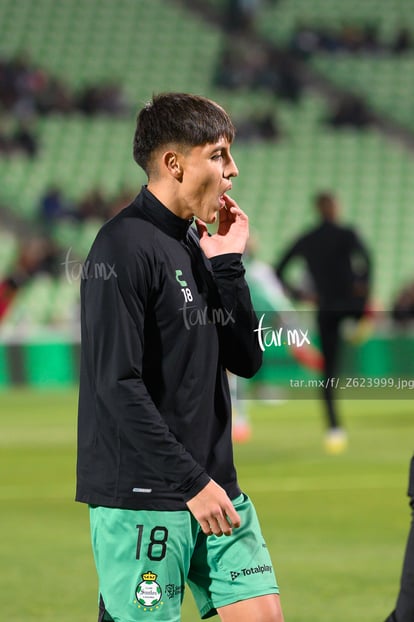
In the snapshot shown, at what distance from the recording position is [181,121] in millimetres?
3633

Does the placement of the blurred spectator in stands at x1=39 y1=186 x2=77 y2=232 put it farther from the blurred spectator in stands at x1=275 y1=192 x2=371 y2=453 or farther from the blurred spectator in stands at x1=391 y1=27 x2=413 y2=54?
the blurred spectator in stands at x1=275 y1=192 x2=371 y2=453

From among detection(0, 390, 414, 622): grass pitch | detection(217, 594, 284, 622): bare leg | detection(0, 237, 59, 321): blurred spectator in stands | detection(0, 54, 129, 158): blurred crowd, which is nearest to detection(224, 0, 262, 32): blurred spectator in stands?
detection(0, 54, 129, 158): blurred crowd

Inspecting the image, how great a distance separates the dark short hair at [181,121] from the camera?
11.9 ft

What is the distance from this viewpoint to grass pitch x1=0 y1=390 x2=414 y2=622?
261 inches

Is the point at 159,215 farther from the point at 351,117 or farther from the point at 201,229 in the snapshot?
the point at 351,117

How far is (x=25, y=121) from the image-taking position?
98.3 ft

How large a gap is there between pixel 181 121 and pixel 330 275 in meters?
9.81

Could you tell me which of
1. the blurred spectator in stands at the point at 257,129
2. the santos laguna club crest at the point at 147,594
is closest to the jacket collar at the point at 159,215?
the santos laguna club crest at the point at 147,594

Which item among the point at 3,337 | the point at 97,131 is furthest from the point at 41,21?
the point at 3,337

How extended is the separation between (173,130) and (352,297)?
10104mm

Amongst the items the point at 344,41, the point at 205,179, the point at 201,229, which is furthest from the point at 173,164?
the point at 344,41

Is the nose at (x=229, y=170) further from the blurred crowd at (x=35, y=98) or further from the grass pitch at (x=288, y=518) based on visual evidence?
the blurred crowd at (x=35, y=98)

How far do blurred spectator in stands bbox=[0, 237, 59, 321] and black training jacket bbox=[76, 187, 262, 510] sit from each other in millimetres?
19246

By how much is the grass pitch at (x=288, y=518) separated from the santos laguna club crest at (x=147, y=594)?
8.70 feet
